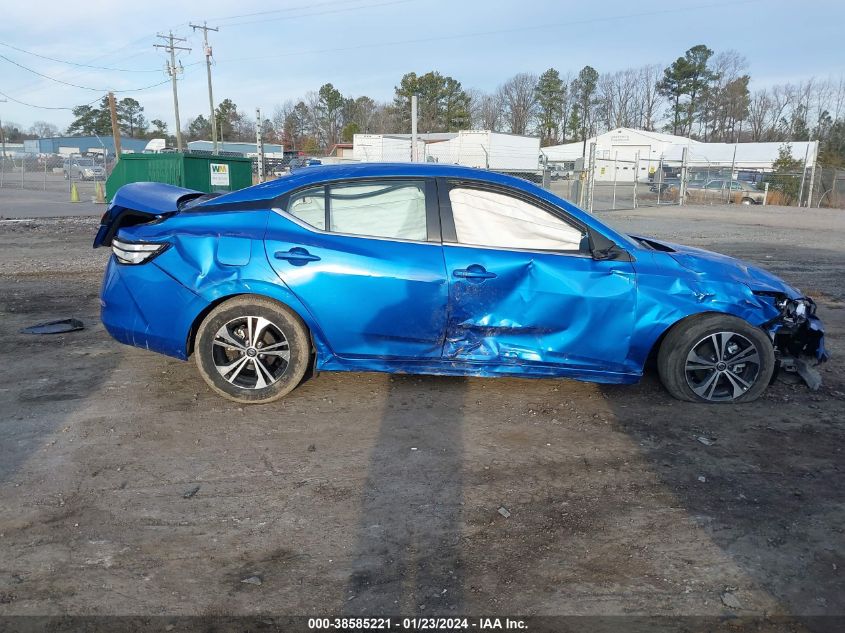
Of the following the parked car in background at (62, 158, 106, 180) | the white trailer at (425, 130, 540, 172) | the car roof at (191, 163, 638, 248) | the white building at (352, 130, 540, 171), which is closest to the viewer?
the car roof at (191, 163, 638, 248)

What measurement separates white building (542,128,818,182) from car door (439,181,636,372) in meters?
40.4

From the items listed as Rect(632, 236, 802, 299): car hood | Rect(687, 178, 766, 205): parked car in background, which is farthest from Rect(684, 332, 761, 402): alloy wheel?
Rect(687, 178, 766, 205): parked car in background

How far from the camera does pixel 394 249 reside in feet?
14.3

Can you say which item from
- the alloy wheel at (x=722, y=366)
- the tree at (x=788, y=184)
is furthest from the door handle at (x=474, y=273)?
the tree at (x=788, y=184)

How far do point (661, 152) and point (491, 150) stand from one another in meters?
27.4

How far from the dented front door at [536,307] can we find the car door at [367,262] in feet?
0.55

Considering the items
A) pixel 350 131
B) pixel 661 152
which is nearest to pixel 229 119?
pixel 350 131

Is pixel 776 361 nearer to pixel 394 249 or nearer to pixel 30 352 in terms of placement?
pixel 394 249

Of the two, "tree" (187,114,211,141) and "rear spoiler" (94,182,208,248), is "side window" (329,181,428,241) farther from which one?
"tree" (187,114,211,141)

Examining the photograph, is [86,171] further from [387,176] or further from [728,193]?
[387,176]

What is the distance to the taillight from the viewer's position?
4.43m

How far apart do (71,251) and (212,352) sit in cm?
860

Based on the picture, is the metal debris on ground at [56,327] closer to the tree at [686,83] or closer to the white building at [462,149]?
the white building at [462,149]

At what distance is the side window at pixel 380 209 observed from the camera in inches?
175
